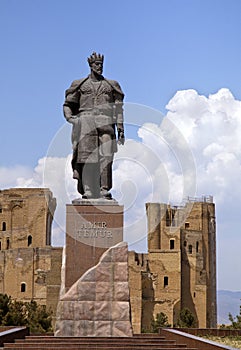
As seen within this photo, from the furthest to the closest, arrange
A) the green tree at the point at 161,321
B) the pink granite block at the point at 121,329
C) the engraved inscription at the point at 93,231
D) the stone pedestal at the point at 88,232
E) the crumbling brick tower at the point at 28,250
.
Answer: the crumbling brick tower at the point at 28,250
the green tree at the point at 161,321
the engraved inscription at the point at 93,231
the stone pedestal at the point at 88,232
the pink granite block at the point at 121,329

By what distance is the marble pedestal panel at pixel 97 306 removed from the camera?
1298cm

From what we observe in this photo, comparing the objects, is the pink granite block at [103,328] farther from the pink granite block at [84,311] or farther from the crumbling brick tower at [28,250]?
the crumbling brick tower at [28,250]

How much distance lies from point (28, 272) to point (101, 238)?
2042 inches

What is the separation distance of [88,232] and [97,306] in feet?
3.96

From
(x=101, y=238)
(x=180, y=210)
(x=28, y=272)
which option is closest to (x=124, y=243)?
(x=101, y=238)

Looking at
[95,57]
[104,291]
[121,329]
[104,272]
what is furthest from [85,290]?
[95,57]

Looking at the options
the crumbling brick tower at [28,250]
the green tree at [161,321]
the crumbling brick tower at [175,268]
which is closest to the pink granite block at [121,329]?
the crumbling brick tower at [28,250]

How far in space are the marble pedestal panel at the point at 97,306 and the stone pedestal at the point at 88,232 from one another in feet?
0.66

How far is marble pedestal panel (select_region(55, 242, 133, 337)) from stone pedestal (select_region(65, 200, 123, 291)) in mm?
200

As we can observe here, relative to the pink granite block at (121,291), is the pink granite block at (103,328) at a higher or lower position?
lower

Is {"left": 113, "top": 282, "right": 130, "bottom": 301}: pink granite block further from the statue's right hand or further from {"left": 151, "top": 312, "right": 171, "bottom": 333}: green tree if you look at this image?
{"left": 151, "top": 312, "right": 171, "bottom": 333}: green tree

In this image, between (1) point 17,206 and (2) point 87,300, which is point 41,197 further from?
(2) point 87,300

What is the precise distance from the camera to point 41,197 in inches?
2837

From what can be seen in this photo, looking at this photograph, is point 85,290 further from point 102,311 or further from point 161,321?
point 161,321
